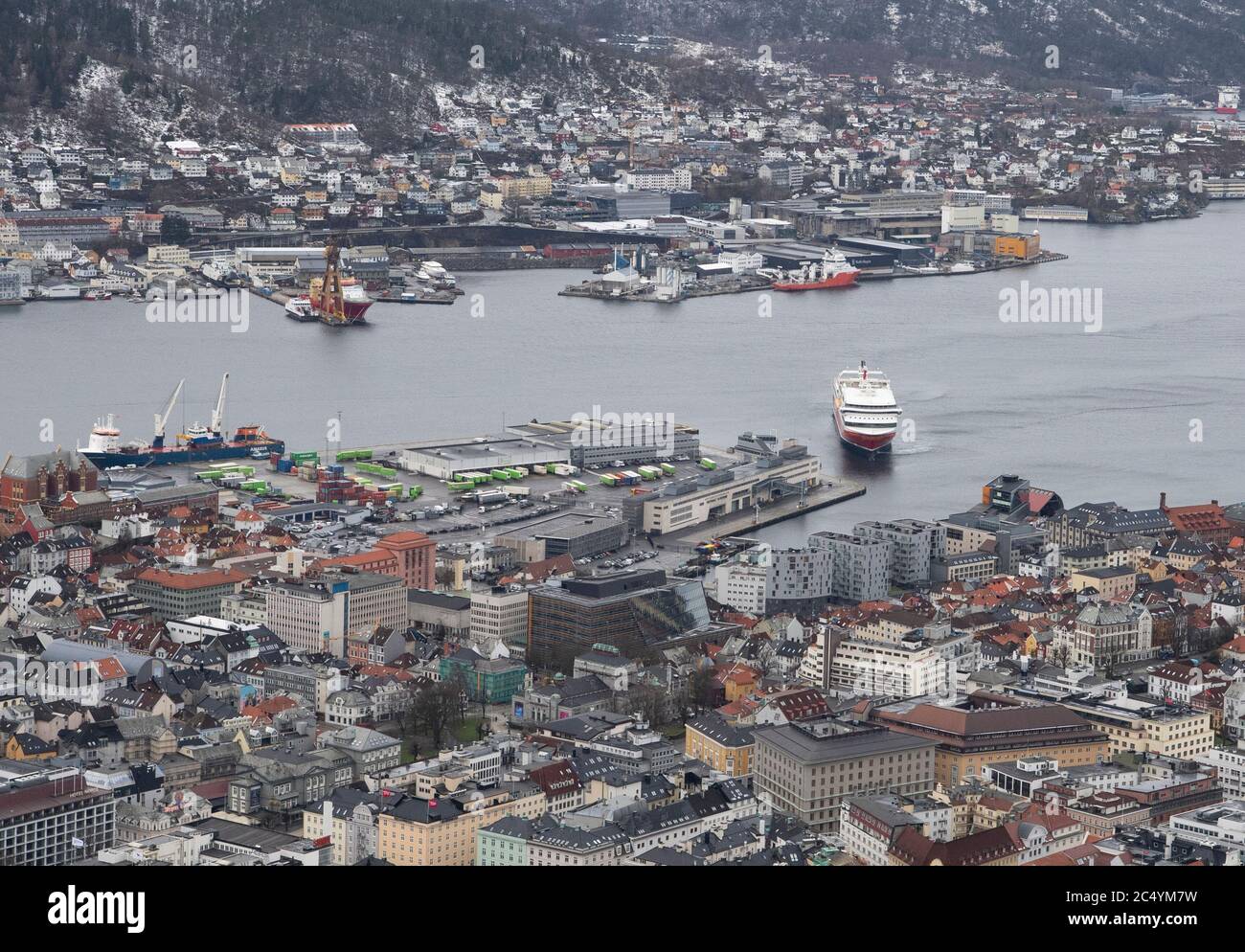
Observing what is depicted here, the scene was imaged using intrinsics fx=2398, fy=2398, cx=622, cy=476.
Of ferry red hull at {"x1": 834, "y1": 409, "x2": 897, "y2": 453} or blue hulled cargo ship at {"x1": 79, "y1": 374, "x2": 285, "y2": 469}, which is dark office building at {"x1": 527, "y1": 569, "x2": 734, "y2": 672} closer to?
blue hulled cargo ship at {"x1": 79, "y1": 374, "x2": 285, "y2": 469}

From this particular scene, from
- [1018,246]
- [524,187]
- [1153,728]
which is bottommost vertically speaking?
[1153,728]

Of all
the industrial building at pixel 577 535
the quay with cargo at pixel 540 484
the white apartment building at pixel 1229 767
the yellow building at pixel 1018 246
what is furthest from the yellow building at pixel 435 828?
the yellow building at pixel 1018 246

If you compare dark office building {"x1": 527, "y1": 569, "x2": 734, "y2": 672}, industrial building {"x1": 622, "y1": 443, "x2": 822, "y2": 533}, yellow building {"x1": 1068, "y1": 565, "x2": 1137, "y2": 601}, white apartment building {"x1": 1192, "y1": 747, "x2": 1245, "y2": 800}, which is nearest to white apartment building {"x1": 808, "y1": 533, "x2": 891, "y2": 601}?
yellow building {"x1": 1068, "y1": 565, "x2": 1137, "y2": 601}

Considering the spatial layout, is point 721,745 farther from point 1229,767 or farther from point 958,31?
point 958,31

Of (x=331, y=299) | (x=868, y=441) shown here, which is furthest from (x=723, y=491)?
(x=331, y=299)
